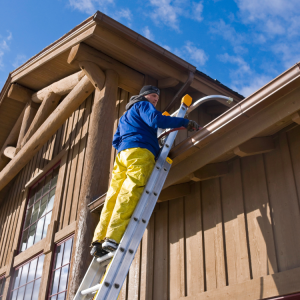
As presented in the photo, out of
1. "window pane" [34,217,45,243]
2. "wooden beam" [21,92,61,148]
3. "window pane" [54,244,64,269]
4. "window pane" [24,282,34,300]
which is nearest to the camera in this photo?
"window pane" [54,244,64,269]

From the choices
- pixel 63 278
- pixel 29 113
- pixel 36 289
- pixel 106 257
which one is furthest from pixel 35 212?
pixel 106 257

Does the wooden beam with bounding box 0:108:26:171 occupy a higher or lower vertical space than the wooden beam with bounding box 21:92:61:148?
higher

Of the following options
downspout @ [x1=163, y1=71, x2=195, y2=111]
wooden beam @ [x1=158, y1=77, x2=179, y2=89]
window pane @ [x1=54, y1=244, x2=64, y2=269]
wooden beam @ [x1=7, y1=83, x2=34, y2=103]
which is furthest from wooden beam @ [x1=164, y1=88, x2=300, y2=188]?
wooden beam @ [x1=7, y1=83, x2=34, y2=103]

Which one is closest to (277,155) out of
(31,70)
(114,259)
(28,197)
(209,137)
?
(209,137)

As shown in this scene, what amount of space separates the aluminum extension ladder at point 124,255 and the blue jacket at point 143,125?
191 millimetres

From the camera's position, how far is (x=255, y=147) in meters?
3.88

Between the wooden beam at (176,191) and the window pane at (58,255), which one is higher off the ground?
the wooden beam at (176,191)

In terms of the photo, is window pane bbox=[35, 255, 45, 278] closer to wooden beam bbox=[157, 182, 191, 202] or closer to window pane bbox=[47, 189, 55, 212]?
window pane bbox=[47, 189, 55, 212]

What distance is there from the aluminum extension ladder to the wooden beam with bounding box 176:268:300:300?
1143 mm

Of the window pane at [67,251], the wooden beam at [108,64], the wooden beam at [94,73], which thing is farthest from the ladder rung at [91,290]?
Result: the wooden beam at [108,64]

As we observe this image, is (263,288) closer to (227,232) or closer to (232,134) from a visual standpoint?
(227,232)

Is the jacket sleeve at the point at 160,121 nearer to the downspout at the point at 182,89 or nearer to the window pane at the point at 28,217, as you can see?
the downspout at the point at 182,89

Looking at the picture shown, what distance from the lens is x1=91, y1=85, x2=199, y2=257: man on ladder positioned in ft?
10.8

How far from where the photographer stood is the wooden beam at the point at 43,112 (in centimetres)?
878
